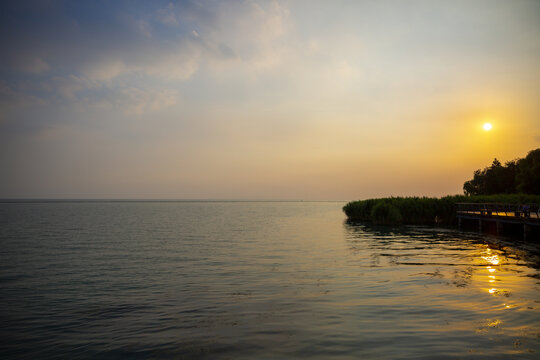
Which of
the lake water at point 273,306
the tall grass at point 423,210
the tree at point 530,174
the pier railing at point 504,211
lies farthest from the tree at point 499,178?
the lake water at point 273,306

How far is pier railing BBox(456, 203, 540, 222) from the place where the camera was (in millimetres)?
34562

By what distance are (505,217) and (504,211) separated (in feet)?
33.5

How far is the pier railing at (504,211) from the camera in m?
34.6

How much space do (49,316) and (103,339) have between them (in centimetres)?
383

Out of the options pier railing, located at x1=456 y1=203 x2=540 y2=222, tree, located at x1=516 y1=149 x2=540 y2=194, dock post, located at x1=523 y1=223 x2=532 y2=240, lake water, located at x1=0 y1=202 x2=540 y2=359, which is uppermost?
tree, located at x1=516 y1=149 x2=540 y2=194

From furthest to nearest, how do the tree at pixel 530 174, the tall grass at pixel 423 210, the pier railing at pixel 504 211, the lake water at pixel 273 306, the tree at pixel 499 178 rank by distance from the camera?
the tree at pixel 499 178 → the tree at pixel 530 174 → the tall grass at pixel 423 210 → the pier railing at pixel 504 211 → the lake water at pixel 273 306

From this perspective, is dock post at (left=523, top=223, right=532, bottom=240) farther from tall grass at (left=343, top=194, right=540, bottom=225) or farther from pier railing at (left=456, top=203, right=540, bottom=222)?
tall grass at (left=343, top=194, right=540, bottom=225)

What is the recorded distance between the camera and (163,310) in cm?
1260

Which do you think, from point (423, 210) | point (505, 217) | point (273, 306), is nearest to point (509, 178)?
point (423, 210)

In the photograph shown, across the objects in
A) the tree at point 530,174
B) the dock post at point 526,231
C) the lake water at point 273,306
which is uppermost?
the tree at point 530,174

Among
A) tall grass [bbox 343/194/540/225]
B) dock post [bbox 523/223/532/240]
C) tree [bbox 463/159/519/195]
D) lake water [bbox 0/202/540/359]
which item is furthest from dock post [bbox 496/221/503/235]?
tree [bbox 463/159/519/195]

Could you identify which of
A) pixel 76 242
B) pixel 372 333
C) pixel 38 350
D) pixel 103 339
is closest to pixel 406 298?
pixel 372 333

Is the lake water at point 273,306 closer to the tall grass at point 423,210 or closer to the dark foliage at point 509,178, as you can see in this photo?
the tall grass at point 423,210

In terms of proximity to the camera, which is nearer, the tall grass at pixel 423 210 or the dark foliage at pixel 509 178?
the tall grass at pixel 423 210
